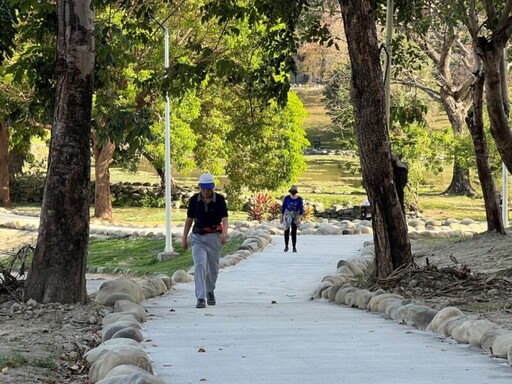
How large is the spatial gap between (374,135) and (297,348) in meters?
6.02

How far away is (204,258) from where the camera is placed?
39.2 feet

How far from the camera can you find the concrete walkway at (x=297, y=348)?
20.0 ft

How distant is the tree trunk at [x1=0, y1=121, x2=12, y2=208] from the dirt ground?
30.4m

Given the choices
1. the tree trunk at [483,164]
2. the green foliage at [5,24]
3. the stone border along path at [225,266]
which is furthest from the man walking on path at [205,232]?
the tree trunk at [483,164]

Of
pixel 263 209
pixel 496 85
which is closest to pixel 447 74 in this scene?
pixel 263 209

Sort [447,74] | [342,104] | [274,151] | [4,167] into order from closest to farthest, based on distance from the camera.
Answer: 1. [274,151]
2. [447,74]
3. [4,167]
4. [342,104]

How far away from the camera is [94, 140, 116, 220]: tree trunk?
3628 cm

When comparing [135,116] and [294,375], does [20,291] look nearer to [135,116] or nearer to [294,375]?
[135,116]

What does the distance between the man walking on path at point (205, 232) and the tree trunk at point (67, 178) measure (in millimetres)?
1556

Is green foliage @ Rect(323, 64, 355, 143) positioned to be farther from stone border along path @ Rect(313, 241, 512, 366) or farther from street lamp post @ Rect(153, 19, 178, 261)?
stone border along path @ Rect(313, 241, 512, 366)

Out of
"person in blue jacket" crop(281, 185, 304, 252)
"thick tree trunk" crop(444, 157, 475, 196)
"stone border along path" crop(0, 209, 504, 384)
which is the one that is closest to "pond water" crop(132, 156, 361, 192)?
"thick tree trunk" crop(444, 157, 475, 196)

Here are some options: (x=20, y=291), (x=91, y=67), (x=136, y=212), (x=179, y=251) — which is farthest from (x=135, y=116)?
(x=136, y=212)

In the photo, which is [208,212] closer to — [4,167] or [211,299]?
[211,299]

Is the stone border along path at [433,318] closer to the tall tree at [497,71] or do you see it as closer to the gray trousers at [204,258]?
the gray trousers at [204,258]
